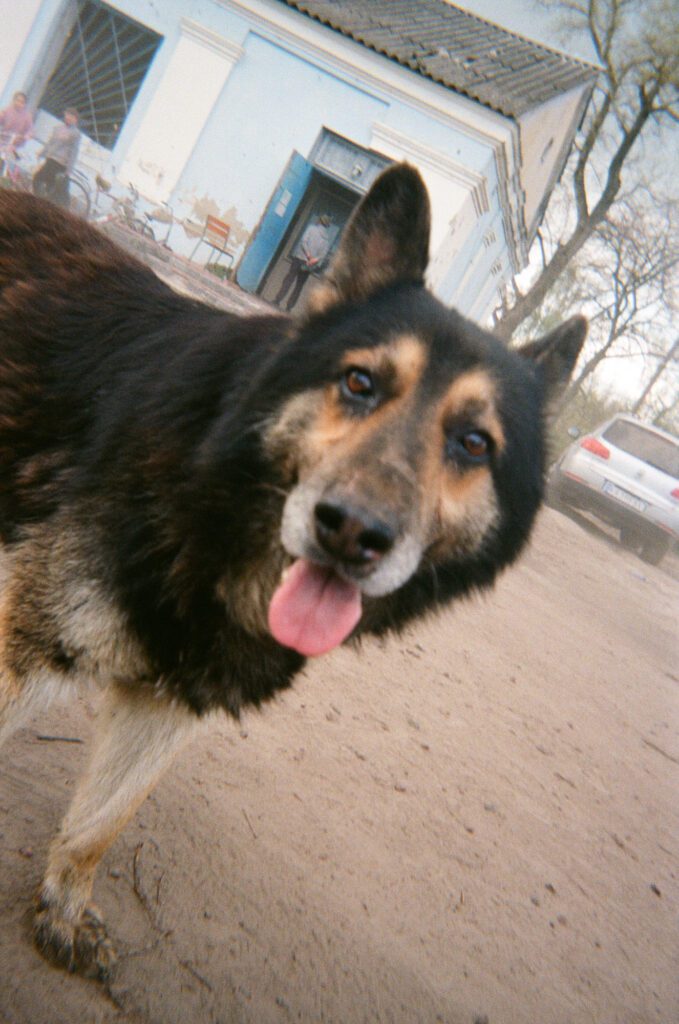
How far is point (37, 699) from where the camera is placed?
2211 mm

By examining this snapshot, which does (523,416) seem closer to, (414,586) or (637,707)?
(414,586)

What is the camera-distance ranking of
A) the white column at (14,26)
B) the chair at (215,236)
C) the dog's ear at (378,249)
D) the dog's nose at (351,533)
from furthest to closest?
1. the chair at (215,236)
2. the white column at (14,26)
3. the dog's ear at (378,249)
4. the dog's nose at (351,533)

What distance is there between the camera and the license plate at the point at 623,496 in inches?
557

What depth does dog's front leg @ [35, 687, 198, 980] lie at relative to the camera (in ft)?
7.30

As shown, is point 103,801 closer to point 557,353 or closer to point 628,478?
point 557,353

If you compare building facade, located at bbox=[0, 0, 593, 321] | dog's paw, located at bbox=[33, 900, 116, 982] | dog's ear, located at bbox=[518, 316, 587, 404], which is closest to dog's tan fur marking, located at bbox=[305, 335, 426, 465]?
dog's ear, located at bbox=[518, 316, 587, 404]

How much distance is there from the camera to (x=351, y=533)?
Answer: 1870 mm

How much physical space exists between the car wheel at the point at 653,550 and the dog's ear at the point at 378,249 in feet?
46.5

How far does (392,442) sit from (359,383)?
255 millimetres

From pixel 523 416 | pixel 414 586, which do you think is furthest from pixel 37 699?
pixel 523 416

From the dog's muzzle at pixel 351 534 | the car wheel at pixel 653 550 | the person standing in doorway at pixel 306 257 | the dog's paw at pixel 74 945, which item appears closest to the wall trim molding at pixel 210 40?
the person standing in doorway at pixel 306 257

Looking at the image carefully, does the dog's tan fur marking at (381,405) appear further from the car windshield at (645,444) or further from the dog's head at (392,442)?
the car windshield at (645,444)

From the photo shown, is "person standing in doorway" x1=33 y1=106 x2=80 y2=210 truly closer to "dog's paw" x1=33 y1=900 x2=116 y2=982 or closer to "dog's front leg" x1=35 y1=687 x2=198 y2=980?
"dog's front leg" x1=35 y1=687 x2=198 y2=980

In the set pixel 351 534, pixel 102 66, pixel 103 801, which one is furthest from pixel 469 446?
pixel 102 66
